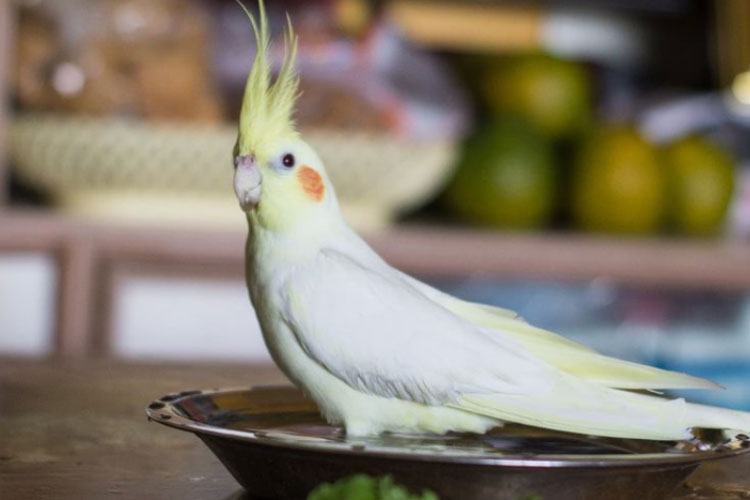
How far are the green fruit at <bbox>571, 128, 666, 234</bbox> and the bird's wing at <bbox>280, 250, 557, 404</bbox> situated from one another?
1.10m

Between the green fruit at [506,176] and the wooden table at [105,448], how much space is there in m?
0.71

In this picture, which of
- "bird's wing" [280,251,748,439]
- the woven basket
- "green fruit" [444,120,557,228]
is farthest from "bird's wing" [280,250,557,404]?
"green fruit" [444,120,557,228]

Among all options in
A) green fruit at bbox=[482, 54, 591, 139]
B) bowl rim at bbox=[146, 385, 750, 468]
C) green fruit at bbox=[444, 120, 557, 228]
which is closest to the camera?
bowl rim at bbox=[146, 385, 750, 468]

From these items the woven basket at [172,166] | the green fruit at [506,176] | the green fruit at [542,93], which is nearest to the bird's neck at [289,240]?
the woven basket at [172,166]

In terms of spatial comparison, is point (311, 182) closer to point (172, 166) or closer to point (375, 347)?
point (375, 347)

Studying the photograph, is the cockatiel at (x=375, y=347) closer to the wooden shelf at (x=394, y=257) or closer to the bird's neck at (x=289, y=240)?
the bird's neck at (x=289, y=240)

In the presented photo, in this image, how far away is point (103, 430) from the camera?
26.4 inches

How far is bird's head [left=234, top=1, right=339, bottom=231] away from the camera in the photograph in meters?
0.50

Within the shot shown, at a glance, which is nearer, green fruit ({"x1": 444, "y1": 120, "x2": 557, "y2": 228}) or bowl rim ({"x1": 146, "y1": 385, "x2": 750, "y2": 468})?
bowl rim ({"x1": 146, "y1": 385, "x2": 750, "y2": 468})

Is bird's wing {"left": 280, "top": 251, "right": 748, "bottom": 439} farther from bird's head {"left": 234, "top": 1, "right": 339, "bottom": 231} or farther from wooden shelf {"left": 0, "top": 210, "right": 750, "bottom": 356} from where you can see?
wooden shelf {"left": 0, "top": 210, "right": 750, "bottom": 356}

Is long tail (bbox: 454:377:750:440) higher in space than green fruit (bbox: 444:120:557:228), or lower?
lower

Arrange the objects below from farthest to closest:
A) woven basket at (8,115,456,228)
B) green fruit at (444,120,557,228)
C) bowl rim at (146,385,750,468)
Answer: green fruit at (444,120,557,228) → woven basket at (8,115,456,228) → bowl rim at (146,385,750,468)

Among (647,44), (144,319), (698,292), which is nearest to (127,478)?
(144,319)

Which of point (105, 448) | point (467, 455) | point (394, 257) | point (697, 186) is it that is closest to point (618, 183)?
point (697, 186)
